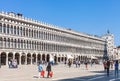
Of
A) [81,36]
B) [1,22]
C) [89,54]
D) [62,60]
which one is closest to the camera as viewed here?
[1,22]

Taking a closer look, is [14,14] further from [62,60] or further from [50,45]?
[62,60]

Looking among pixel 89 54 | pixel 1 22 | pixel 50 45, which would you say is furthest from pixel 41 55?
pixel 89 54

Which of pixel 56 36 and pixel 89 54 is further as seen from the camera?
pixel 89 54

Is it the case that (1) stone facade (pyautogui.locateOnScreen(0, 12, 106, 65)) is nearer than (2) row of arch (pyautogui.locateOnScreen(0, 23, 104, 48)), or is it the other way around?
(1) stone facade (pyautogui.locateOnScreen(0, 12, 106, 65))

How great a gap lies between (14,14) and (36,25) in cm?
1014

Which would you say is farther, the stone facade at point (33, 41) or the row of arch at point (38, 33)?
the row of arch at point (38, 33)

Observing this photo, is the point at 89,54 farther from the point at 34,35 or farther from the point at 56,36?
the point at 34,35

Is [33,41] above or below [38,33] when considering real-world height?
below

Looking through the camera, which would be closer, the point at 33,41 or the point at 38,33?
the point at 33,41

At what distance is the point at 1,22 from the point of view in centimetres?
7225

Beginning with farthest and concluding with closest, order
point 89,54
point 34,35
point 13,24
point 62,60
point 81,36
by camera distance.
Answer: point 89,54
point 81,36
point 62,60
point 34,35
point 13,24

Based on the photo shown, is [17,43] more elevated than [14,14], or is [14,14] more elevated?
[14,14]

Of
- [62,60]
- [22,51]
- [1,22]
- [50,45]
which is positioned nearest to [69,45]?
[62,60]

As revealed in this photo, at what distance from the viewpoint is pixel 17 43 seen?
79.0m
